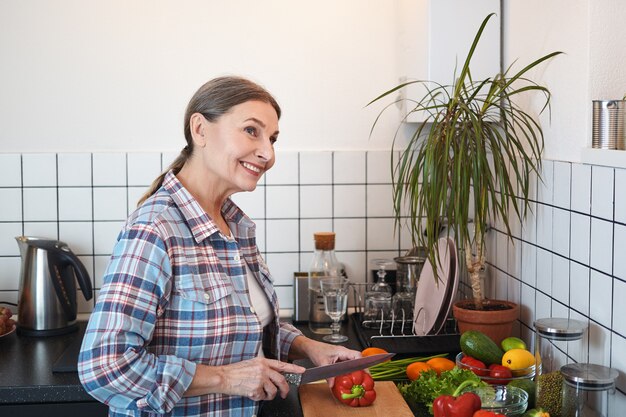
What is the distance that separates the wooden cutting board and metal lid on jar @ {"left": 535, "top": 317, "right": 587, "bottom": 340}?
0.34m

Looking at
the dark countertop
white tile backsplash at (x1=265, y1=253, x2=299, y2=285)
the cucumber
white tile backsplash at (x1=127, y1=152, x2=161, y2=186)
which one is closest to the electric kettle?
the dark countertop

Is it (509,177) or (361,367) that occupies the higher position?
(509,177)

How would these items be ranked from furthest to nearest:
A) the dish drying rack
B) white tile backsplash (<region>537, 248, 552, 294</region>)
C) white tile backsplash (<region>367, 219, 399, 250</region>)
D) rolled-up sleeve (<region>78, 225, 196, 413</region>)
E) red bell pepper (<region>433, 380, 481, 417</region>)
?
white tile backsplash (<region>367, 219, 399, 250</region>)
the dish drying rack
white tile backsplash (<region>537, 248, 552, 294</region>)
red bell pepper (<region>433, 380, 481, 417</region>)
rolled-up sleeve (<region>78, 225, 196, 413</region>)

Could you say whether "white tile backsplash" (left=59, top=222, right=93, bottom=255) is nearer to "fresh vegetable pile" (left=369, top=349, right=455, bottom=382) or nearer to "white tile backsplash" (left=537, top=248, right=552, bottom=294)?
"fresh vegetable pile" (left=369, top=349, right=455, bottom=382)

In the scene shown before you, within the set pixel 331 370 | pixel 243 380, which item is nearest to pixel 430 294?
pixel 331 370

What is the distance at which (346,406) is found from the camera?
71.8 inches

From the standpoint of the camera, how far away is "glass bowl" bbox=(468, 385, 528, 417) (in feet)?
5.65

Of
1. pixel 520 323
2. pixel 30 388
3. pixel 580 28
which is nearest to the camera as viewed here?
pixel 580 28

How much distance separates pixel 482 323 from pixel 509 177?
0.45 meters

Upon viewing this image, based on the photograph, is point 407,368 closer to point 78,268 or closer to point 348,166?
point 348,166

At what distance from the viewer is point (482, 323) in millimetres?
2188

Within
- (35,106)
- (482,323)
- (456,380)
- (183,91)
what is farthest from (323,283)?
(35,106)

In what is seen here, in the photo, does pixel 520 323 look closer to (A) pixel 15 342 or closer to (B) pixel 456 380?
(B) pixel 456 380

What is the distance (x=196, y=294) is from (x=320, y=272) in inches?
43.4
